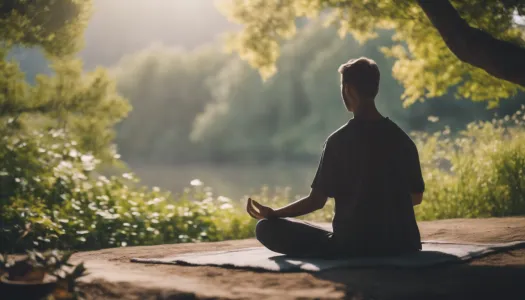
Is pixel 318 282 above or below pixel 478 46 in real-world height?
below

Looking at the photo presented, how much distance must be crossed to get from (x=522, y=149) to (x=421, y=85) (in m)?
1.75

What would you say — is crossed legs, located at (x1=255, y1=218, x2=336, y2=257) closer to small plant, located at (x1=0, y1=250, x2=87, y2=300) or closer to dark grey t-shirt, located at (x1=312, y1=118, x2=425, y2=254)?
dark grey t-shirt, located at (x1=312, y1=118, x2=425, y2=254)

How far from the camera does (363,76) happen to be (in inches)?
156

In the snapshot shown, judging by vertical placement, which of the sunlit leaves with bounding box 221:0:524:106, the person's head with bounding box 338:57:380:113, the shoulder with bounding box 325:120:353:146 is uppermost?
the sunlit leaves with bounding box 221:0:524:106

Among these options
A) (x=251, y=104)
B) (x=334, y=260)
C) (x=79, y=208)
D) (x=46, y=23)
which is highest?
(x=251, y=104)

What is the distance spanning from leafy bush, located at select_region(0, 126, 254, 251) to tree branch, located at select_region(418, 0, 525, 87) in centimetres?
432

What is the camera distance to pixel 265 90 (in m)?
32.6

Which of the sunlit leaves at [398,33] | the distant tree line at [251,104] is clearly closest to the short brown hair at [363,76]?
the sunlit leaves at [398,33]

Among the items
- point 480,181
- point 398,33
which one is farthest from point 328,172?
point 480,181

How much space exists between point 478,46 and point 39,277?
4.37m

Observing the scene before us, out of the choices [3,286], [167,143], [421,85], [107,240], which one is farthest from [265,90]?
[3,286]

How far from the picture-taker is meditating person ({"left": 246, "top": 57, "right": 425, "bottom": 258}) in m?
3.99

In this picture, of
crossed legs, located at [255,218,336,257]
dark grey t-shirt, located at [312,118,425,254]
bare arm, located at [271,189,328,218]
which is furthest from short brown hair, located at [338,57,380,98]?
crossed legs, located at [255,218,336,257]

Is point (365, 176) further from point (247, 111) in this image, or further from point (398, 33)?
point (247, 111)
